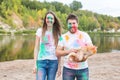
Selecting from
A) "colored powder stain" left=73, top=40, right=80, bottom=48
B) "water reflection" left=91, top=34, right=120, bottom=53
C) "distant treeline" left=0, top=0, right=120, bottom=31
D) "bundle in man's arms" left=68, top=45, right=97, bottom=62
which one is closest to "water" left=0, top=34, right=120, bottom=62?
"water reflection" left=91, top=34, right=120, bottom=53

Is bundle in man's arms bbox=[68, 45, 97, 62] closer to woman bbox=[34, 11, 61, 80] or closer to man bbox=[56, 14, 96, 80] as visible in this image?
man bbox=[56, 14, 96, 80]

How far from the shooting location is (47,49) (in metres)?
5.66

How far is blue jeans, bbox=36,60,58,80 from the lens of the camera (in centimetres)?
558

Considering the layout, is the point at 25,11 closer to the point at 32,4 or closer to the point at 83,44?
the point at 32,4

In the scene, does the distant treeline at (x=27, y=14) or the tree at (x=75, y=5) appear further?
the tree at (x=75, y=5)

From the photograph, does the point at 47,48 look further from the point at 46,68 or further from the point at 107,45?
the point at 107,45

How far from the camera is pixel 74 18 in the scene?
16.7 ft

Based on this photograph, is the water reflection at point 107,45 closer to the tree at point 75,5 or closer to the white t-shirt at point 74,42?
the white t-shirt at point 74,42

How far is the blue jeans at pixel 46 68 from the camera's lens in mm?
5582

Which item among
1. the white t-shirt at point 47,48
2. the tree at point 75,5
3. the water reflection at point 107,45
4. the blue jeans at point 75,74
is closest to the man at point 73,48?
the blue jeans at point 75,74

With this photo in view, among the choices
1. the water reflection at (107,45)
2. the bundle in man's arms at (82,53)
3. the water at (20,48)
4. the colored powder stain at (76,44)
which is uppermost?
the colored powder stain at (76,44)

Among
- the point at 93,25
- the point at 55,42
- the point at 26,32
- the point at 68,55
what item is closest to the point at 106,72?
the point at 55,42

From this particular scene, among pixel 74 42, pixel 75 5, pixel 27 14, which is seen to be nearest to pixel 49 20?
pixel 74 42

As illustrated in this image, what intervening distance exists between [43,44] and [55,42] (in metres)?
0.22
